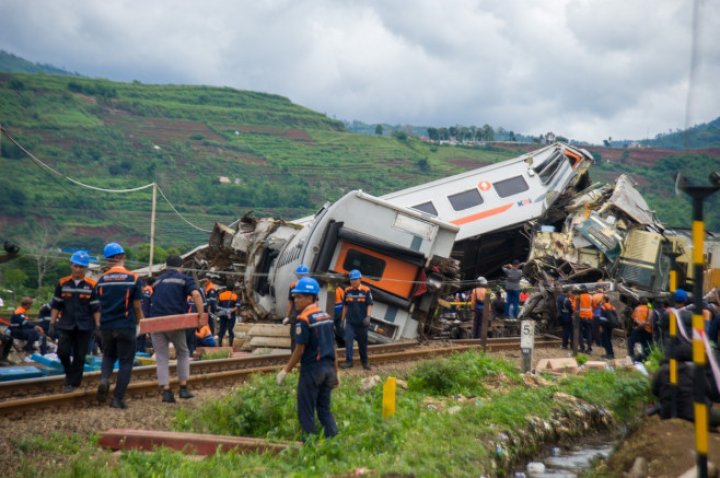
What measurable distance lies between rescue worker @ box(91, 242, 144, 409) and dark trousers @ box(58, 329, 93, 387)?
0.34 metres

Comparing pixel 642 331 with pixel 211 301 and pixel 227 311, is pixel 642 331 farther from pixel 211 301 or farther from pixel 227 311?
pixel 211 301

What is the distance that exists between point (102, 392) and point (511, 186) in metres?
15.9

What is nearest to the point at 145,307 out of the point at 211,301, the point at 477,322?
the point at 211,301

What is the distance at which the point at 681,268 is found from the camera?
79.4 feet

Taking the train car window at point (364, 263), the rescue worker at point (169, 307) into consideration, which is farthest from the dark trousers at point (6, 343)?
the train car window at point (364, 263)

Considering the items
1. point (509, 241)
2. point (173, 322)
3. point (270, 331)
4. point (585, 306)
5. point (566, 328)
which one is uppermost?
point (509, 241)

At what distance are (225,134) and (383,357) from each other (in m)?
111

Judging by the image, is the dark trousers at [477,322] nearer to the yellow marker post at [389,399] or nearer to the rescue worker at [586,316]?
the rescue worker at [586,316]

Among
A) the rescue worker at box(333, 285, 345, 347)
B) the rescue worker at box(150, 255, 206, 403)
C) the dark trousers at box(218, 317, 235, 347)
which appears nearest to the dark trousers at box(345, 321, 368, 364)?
the rescue worker at box(333, 285, 345, 347)

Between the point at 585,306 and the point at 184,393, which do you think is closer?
the point at 184,393

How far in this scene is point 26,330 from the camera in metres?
16.6

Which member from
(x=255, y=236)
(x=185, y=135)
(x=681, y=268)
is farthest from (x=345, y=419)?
(x=185, y=135)

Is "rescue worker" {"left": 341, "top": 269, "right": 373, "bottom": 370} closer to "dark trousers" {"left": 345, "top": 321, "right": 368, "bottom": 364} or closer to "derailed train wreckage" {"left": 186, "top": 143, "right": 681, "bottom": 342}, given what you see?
"dark trousers" {"left": 345, "top": 321, "right": 368, "bottom": 364}

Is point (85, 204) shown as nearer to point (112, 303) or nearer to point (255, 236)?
point (255, 236)
